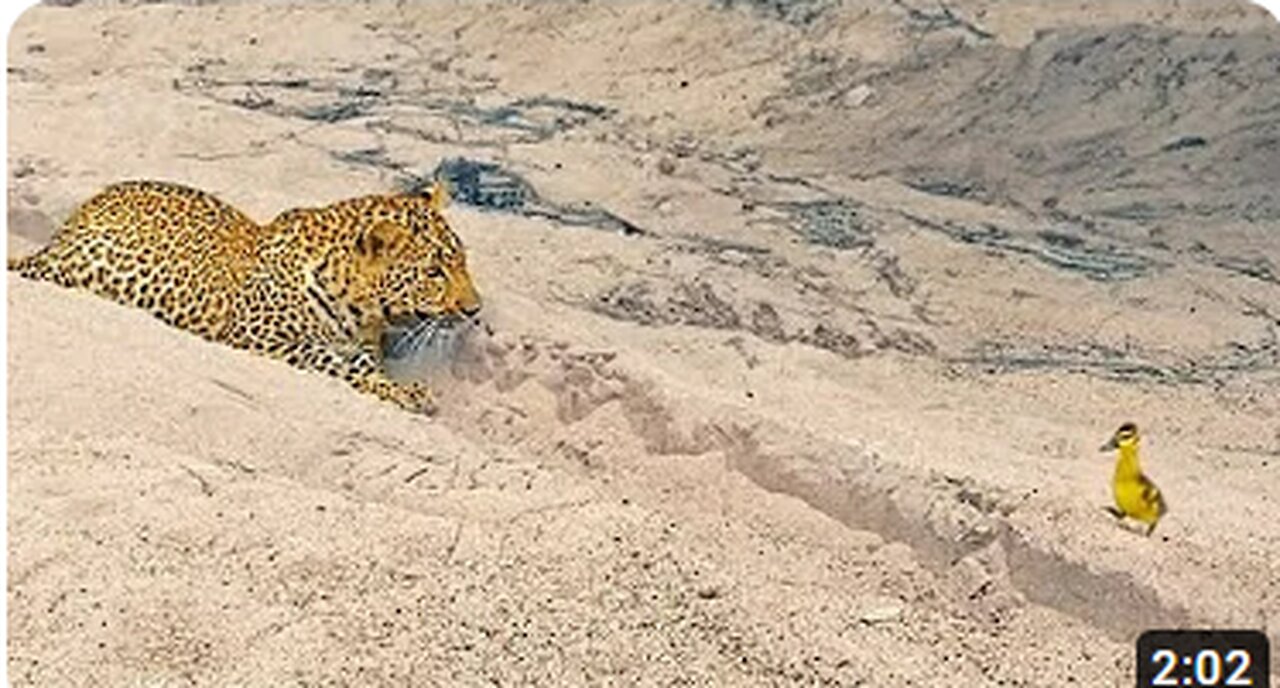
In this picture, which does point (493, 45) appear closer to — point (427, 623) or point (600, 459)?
point (600, 459)

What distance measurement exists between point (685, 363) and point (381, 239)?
0.95 m

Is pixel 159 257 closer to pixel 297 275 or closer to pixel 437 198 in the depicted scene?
Result: pixel 297 275

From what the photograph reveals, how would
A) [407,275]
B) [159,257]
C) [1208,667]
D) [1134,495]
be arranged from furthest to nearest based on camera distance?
[159,257] < [407,275] < [1134,495] < [1208,667]

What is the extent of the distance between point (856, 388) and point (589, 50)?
13.0 feet

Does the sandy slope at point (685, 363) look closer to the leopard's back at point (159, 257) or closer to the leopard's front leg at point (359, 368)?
the leopard's front leg at point (359, 368)

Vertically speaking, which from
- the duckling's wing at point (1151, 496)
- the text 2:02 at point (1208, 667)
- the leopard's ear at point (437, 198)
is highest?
the leopard's ear at point (437, 198)

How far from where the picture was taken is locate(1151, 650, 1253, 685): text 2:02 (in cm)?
447

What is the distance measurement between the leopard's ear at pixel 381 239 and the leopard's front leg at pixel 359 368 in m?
0.29

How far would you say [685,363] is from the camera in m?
6.09

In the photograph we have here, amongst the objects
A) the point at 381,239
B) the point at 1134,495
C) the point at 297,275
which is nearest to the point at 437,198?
the point at 381,239

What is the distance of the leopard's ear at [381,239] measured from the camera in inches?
245
